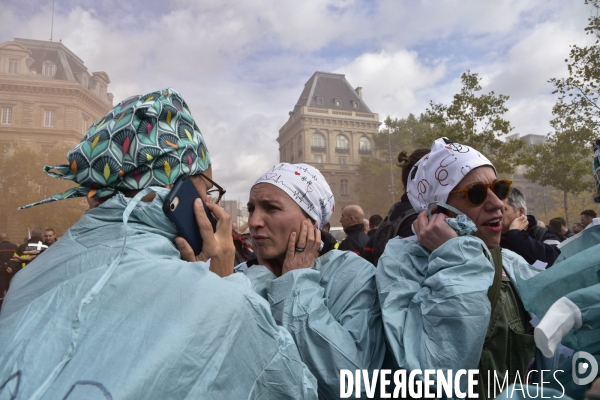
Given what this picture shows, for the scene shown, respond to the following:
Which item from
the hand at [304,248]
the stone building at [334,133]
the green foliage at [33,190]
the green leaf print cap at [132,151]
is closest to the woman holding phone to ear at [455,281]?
the hand at [304,248]

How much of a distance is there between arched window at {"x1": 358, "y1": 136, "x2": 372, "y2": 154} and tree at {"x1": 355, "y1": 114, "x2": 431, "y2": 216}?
1189cm

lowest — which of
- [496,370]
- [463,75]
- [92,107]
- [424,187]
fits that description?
[496,370]

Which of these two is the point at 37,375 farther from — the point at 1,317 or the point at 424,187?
the point at 424,187

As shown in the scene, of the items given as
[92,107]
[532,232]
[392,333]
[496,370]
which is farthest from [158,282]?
[92,107]

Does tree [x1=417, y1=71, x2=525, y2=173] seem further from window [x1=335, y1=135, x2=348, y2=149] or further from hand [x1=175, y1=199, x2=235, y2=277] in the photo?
window [x1=335, y1=135, x2=348, y2=149]

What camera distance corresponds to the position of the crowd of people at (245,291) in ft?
2.86

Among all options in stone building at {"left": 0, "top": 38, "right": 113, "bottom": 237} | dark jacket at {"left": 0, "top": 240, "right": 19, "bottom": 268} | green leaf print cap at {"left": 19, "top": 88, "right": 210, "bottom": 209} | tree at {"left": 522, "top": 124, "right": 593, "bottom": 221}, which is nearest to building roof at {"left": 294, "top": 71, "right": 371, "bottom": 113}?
stone building at {"left": 0, "top": 38, "right": 113, "bottom": 237}

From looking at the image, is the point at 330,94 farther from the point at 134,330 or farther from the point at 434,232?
the point at 134,330

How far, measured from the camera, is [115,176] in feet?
4.21

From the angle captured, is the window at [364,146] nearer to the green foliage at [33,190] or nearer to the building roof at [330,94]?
the building roof at [330,94]

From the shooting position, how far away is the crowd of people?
872 millimetres

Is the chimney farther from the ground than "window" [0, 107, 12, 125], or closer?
farther from the ground

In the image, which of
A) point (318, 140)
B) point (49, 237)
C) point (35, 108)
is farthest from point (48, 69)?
point (49, 237)

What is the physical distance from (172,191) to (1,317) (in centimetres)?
53
